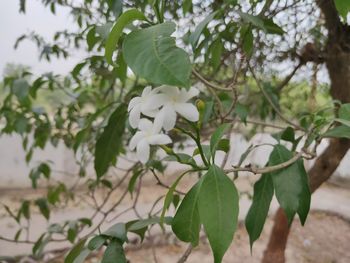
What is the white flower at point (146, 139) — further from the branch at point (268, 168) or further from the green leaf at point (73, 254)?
the green leaf at point (73, 254)

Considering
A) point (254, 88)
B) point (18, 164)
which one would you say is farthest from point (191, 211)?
point (18, 164)

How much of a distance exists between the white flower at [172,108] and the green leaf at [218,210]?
0.07m

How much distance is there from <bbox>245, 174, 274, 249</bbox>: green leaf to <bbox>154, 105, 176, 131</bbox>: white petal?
245 millimetres

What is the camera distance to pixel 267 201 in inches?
20.6

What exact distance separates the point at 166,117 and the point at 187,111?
0.07 ft

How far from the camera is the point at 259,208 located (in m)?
0.52

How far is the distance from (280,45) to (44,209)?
912 mm

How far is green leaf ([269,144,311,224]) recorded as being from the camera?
47cm

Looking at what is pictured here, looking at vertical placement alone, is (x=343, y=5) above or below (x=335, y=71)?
above

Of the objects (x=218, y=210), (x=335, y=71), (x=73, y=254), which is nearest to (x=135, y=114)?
(x=218, y=210)

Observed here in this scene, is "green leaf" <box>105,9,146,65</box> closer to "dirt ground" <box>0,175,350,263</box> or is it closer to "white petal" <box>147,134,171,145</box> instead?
"white petal" <box>147,134,171,145</box>

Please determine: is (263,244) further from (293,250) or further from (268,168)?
(268,168)

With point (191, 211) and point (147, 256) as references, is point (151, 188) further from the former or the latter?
point (191, 211)

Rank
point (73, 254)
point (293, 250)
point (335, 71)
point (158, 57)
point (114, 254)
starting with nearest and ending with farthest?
point (158, 57) < point (114, 254) < point (73, 254) < point (335, 71) < point (293, 250)
